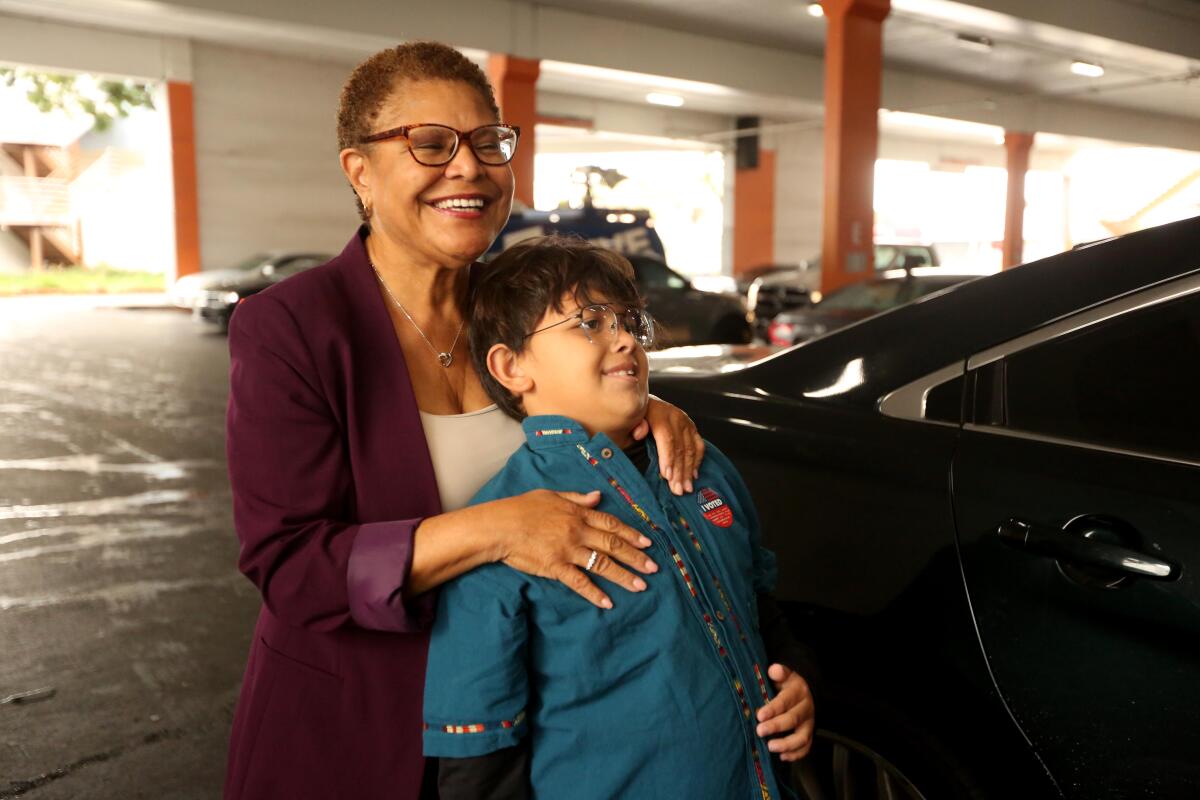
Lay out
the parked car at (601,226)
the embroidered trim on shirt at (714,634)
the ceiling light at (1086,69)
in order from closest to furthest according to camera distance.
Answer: the embroidered trim on shirt at (714,634), the parked car at (601,226), the ceiling light at (1086,69)

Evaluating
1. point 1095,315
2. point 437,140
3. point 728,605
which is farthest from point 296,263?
point 728,605

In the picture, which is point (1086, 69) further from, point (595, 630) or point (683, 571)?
point (595, 630)

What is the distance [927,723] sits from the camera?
1.78 meters

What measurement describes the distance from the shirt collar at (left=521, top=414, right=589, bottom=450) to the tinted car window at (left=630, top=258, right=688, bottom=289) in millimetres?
11229

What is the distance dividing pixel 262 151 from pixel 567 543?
2217cm

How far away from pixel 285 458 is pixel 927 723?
117 centimetres

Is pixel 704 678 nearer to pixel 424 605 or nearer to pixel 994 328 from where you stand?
pixel 424 605

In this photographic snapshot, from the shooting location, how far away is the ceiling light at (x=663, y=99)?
78.5ft

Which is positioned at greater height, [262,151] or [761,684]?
[262,151]

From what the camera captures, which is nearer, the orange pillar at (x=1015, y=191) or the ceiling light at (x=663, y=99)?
the ceiling light at (x=663, y=99)

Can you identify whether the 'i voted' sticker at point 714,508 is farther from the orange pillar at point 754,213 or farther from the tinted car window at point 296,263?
the orange pillar at point 754,213

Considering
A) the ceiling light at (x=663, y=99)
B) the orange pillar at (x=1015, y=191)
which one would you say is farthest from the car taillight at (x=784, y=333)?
the orange pillar at (x=1015, y=191)

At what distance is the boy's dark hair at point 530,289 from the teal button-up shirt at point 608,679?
0.71ft

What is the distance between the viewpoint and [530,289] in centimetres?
150
